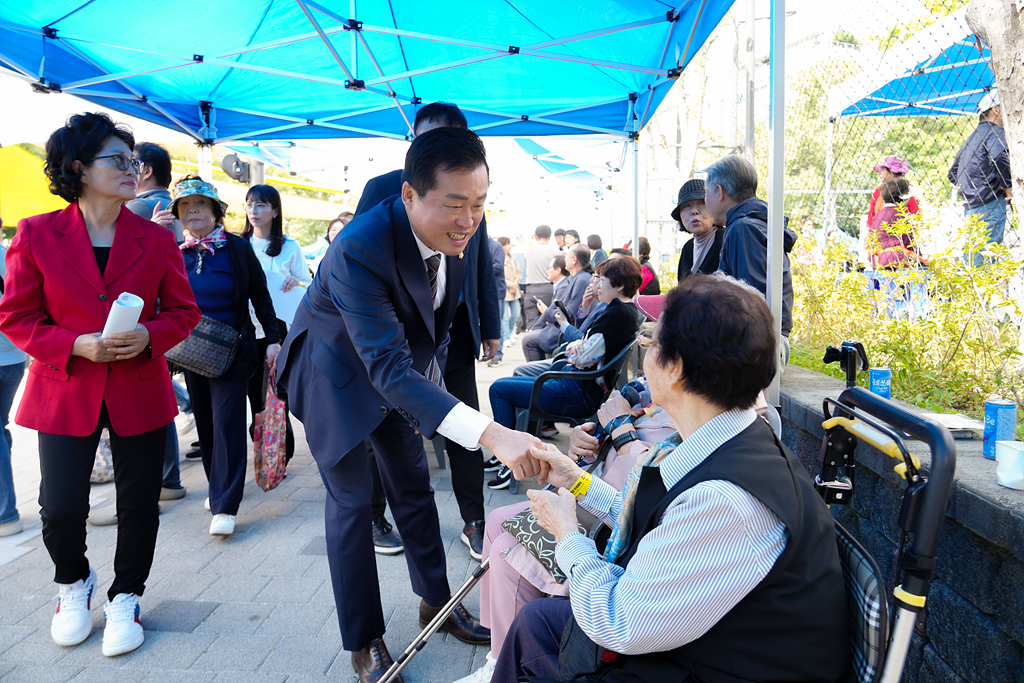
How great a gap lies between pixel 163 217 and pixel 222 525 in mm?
1784

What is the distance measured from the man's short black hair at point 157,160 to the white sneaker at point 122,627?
2541 mm

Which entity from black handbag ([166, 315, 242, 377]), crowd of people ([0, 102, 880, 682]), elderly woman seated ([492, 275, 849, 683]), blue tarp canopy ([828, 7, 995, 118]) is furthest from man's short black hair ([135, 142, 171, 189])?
blue tarp canopy ([828, 7, 995, 118])

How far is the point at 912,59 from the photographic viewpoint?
20.8ft

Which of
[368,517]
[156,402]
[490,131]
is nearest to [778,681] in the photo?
[368,517]

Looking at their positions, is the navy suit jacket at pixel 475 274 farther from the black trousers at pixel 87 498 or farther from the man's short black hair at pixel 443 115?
the black trousers at pixel 87 498

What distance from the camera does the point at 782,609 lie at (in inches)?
48.5

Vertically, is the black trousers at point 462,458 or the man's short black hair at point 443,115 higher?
the man's short black hair at point 443,115

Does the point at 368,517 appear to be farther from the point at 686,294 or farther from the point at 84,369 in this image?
the point at 686,294

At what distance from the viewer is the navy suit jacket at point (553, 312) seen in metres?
6.87

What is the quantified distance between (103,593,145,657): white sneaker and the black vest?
93.2 inches

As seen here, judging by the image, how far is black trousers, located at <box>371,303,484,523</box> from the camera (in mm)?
3670

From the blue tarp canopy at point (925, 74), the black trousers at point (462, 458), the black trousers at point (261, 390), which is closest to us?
the black trousers at point (462, 458)

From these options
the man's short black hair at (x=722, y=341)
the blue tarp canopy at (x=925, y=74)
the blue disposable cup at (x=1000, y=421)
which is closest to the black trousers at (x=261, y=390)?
the man's short black hair at (x=722, y=341)

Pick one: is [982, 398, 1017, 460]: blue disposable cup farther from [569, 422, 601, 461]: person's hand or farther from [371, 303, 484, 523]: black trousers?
[371, 303, 484, 523]: black trousers
